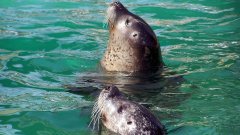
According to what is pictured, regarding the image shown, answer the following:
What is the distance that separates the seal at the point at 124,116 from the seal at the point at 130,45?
174 centimetres

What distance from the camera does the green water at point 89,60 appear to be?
6.05m

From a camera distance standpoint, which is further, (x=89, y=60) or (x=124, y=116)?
(x=89, y=60)

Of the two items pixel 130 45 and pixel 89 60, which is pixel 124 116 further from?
pixel 89 60

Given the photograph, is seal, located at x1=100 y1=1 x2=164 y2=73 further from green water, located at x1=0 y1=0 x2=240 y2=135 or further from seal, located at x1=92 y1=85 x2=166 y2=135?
seal, located at x1=92 y1=85 x2=166 y2=135

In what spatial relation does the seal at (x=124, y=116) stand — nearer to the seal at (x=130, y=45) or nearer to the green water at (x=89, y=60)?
the green water at (x=89, y=60)

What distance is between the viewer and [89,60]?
8.73m

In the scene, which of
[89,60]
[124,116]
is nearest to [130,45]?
[89,60]

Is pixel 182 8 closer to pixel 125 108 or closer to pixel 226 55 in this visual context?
pixel 226 55

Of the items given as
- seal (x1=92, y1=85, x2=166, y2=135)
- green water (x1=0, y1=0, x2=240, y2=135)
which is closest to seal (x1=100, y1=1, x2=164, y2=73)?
green water (x1=0, y1=0, x2=240, y2=135)

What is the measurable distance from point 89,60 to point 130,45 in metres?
1.39

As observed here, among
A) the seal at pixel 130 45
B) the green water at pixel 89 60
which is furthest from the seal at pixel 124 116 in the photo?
the seal at pixel 130 45

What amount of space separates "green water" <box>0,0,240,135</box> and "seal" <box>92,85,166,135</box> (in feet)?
0.81

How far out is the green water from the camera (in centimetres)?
605

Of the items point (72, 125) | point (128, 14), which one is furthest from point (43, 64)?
point (72, 125)
